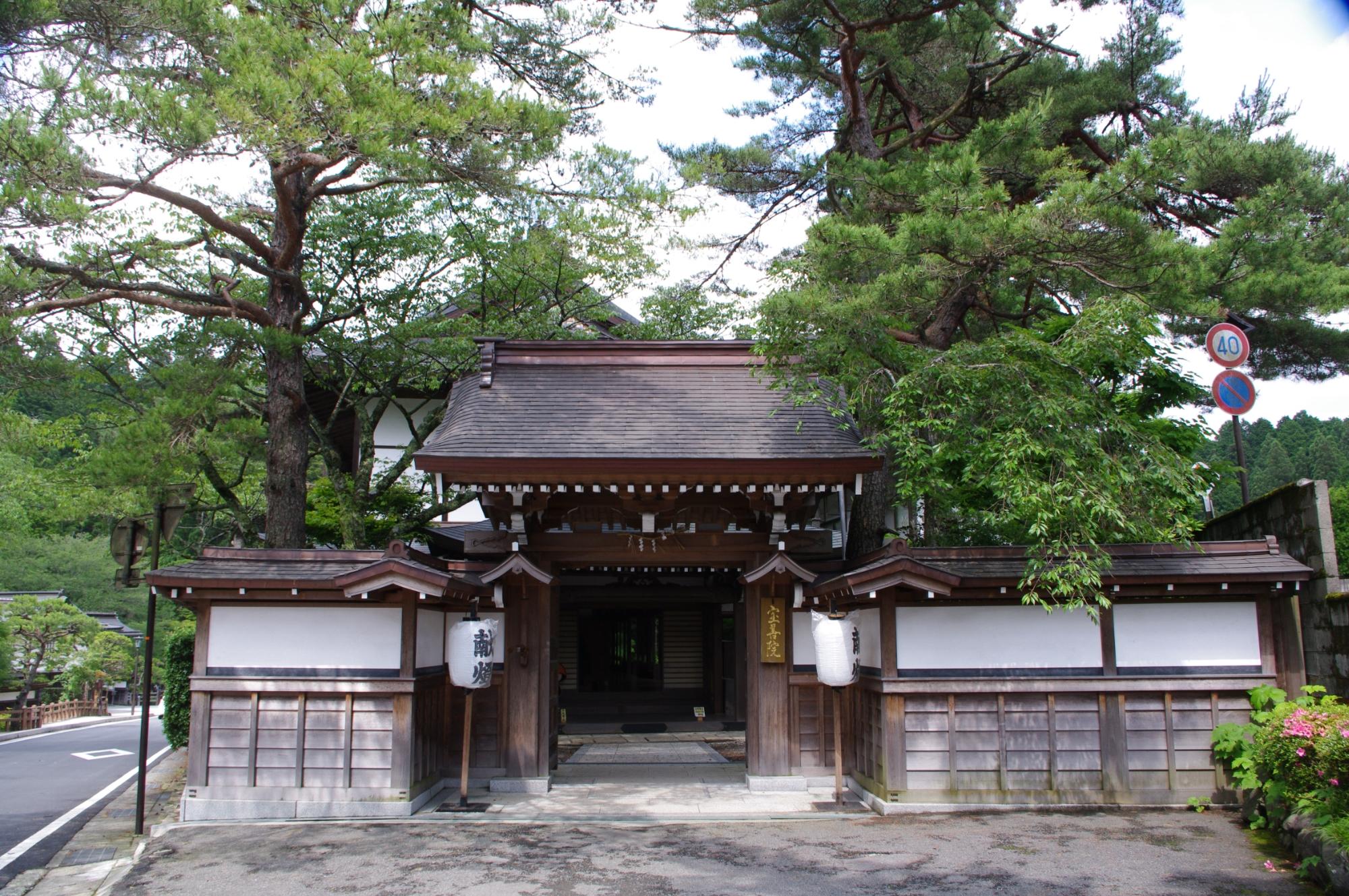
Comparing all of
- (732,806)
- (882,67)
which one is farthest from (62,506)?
(882,67)

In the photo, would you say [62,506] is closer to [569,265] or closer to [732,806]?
[569,265]

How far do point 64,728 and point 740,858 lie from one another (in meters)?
29.6

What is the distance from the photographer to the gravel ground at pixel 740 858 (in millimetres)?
6832

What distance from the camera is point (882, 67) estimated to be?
16.3m

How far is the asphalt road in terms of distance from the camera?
978 cm

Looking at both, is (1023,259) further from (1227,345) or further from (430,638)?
(430,638)

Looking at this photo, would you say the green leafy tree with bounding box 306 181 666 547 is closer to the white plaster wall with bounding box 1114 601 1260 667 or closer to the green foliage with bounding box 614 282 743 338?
the green foliage with bounding box 614 282 743 338

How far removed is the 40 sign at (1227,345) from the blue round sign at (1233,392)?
151mm

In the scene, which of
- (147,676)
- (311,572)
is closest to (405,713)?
(311,572)

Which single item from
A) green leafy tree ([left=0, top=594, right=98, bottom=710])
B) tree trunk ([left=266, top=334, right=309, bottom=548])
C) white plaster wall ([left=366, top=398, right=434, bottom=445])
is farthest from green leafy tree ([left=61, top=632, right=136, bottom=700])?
tree trunk ([left=266, top=334, right=309, bottom=548])

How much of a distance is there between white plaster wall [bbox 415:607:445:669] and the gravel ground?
6.10ft

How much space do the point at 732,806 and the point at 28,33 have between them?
11.6 meters

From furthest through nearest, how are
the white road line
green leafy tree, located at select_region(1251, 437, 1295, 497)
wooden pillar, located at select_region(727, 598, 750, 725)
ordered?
green leafy tree, located at select_region(1251, 437, 1295, 497)
wooden pillar, located at select_region(727, 598, 750, 725)
the white road line

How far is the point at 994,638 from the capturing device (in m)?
9.57
